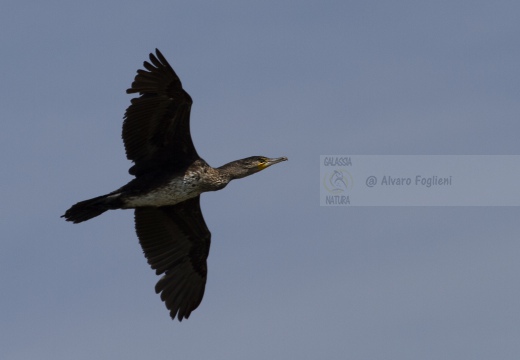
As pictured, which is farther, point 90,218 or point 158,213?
point 158,213

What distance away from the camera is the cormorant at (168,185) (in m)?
16.9

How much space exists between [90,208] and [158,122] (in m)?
1.56

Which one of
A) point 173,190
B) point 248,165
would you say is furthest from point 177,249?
point 248,165

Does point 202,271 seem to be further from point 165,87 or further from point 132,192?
point 165,87

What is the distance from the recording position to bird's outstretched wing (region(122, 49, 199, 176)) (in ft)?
55.2

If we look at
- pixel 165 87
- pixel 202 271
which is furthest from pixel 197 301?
pixel 165 87

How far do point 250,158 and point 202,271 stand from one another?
1992 mm

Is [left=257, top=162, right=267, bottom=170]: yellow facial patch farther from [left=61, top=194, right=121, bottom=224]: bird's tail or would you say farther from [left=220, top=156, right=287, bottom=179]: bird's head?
[left=61, top=194, right=121, bottom=224]: bird's tail

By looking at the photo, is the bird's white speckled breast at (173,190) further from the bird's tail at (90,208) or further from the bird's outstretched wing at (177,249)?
the bird's outstretched wing at (177,249)

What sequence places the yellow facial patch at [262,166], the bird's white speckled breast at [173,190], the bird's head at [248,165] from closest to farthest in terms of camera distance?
the bird's white speckled breast at [173,190], the bird's head at [248,165], the yellow facial patch at [262,166]

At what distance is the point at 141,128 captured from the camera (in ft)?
56.6

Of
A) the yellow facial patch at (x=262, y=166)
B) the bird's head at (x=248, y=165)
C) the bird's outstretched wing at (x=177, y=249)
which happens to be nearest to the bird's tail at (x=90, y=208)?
the bird's outstretched wing at (x=177, y=249)

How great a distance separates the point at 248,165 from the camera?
703 inches

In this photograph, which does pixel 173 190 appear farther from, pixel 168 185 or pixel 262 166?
pixel 262 166
